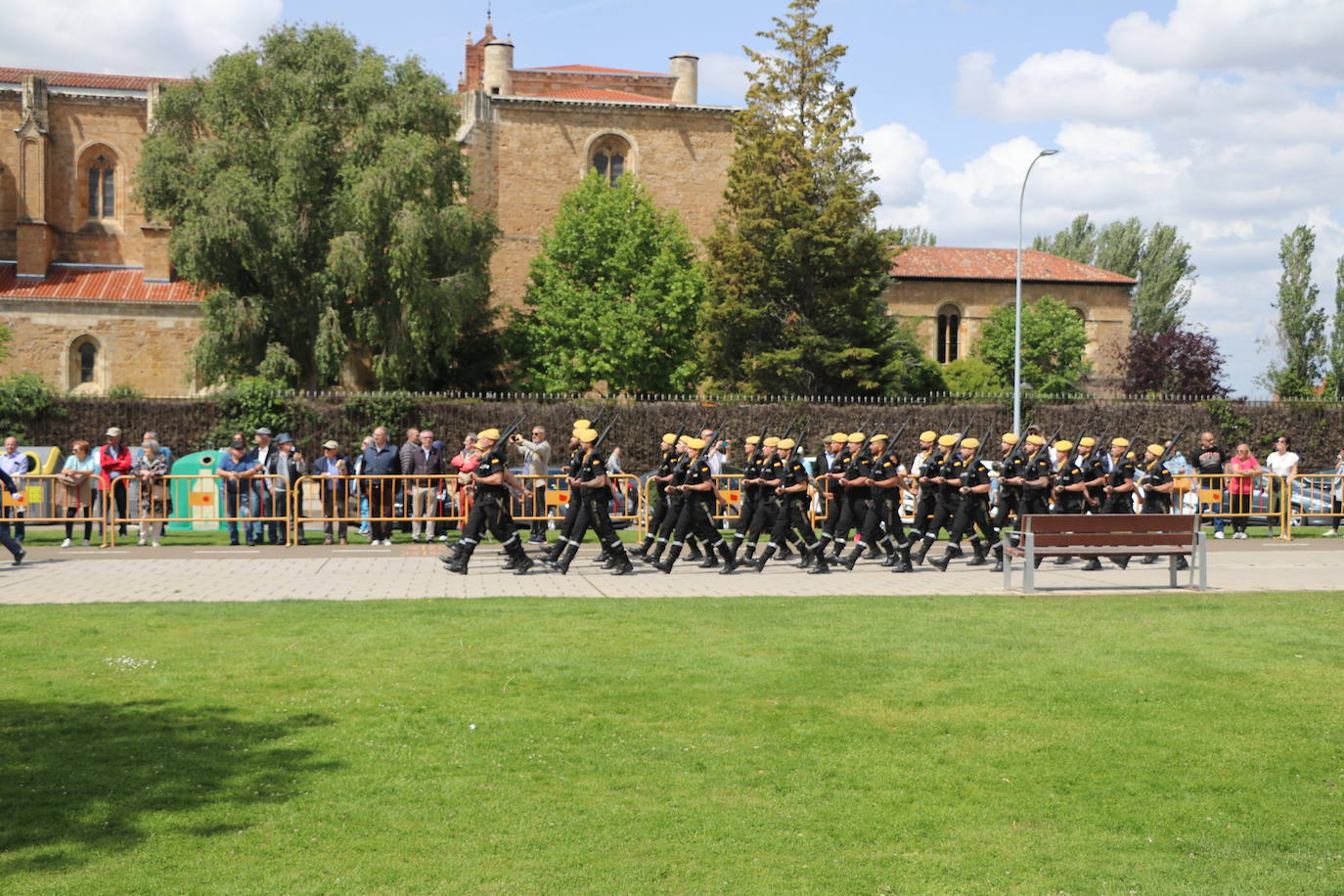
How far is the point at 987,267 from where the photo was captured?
6675 centimetres

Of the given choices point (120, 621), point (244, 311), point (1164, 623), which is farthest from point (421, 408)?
point (1164, 623)

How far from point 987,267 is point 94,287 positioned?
42.8 metres

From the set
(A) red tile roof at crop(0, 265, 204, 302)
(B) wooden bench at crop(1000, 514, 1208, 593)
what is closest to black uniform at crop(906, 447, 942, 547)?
(B) wooden bench at crop(1000, 514, 1208, 593)

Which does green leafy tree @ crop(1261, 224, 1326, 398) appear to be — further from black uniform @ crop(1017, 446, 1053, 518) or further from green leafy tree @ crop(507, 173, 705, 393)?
black uniform @ crop(1017, 446, 1053, 518)

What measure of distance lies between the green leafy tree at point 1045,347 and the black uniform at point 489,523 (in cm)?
4695

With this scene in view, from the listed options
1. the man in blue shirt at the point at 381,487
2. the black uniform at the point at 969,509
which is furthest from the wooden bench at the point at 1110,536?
the man in blue shirt at the point at 381,487

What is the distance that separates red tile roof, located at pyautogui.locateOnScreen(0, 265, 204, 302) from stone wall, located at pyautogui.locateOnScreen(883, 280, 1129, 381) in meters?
33.9

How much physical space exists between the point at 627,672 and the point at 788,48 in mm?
37063

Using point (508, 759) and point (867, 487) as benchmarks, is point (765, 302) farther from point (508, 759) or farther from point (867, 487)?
point (508, 759)

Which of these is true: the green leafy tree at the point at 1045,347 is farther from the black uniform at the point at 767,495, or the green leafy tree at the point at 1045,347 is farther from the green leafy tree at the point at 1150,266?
the black uniform at the point at 767,495

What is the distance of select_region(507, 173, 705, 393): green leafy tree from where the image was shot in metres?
46.7

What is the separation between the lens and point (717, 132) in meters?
55.3

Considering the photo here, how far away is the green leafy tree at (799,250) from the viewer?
40.9 m

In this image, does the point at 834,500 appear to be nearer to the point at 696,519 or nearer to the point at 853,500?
the point at 853,500
